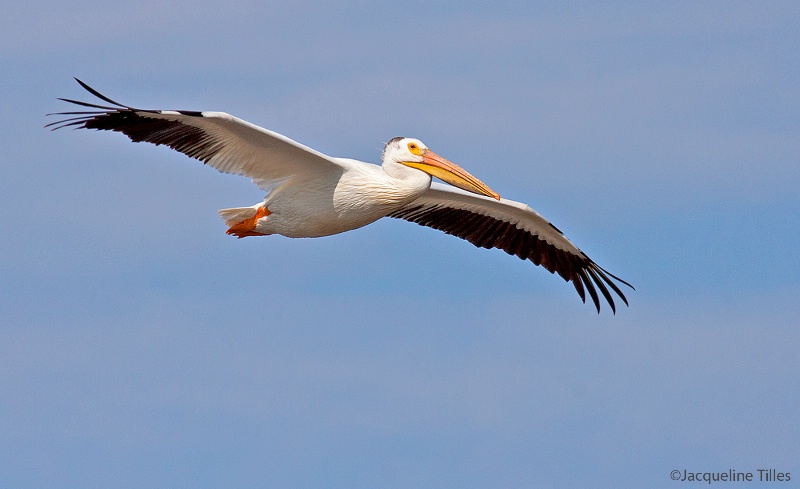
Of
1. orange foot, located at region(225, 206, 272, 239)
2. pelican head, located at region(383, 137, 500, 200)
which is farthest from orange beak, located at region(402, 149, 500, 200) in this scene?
orange foot, located at region(225, 206, 272, 239)

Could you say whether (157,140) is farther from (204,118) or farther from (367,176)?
(367,176)

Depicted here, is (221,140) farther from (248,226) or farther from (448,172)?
(448,172)

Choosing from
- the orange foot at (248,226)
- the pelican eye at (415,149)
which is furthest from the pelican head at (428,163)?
the orange foot at (248,226)

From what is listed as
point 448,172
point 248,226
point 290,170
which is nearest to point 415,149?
point 448,172

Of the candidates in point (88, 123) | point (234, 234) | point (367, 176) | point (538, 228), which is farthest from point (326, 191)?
point (538, 228)

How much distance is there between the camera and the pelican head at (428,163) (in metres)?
11.6

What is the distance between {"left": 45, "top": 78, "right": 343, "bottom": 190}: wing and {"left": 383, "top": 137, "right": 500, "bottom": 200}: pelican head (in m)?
0.53

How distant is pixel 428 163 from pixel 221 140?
1.89 metres

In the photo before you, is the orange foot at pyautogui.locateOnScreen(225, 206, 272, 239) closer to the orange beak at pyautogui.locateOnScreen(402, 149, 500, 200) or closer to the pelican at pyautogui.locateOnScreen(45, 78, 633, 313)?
the pelican at pyautogui.locateOnScreen(45, 78, 633, 313)

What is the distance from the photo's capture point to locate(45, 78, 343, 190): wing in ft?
35.6

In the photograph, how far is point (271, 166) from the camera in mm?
11719

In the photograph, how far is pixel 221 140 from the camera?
11.5 meters

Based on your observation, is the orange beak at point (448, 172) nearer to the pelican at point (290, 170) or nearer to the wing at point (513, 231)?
the pelican at point (290, 170)

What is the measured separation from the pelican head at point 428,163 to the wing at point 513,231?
1.49 meters
